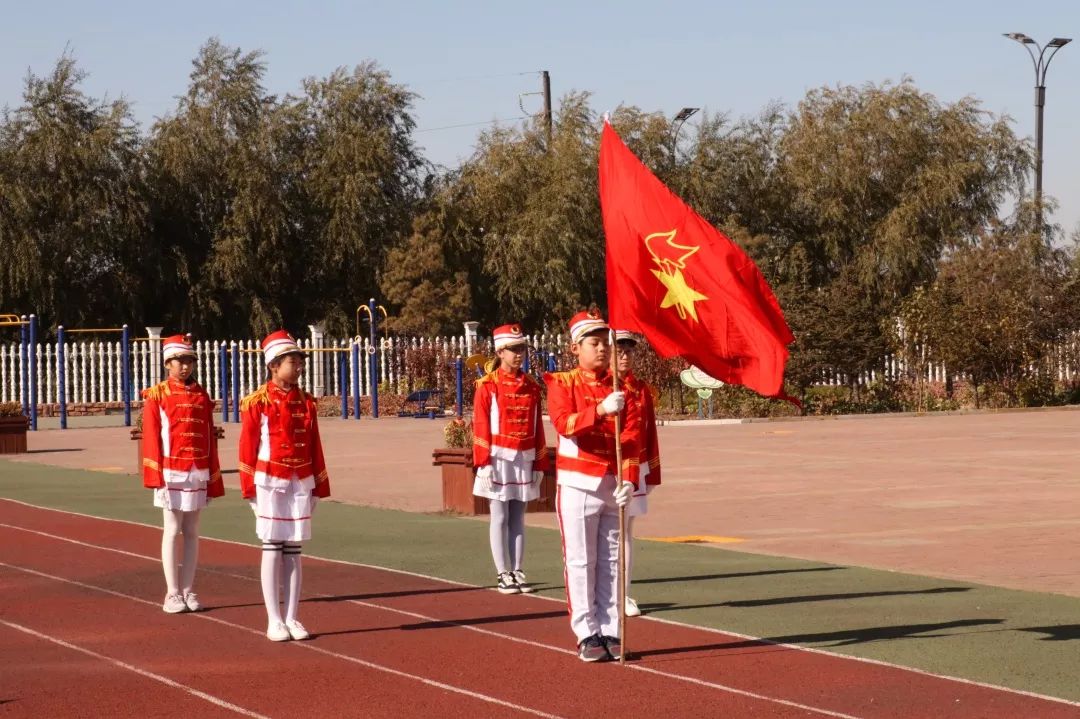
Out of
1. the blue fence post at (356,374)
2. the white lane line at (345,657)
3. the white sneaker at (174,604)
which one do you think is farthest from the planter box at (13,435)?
the white sneaker at (174,604)

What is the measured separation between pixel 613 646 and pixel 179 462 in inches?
131

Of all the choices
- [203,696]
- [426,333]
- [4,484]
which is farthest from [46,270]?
[203,696]

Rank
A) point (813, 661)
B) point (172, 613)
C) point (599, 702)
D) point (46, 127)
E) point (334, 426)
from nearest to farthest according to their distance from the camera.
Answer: point (599, 702) < point (813, 661) < point (172, 613) < point (334, 426) < point (46, 127)

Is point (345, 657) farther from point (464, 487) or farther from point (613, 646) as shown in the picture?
point (464, 487)

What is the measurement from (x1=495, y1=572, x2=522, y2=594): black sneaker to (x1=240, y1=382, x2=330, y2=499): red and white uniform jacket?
2042 millimetres

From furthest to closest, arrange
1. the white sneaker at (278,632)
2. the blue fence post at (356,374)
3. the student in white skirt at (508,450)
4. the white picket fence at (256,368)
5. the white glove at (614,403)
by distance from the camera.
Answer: the white picket fence at (256,368) → the blue fence post at (356,374) → the student in white skirt at (508,450) → the white sneaker at (278,632) → the white glove at (614,403)

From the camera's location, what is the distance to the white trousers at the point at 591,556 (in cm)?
869

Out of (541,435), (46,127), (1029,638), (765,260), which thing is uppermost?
(46,127)

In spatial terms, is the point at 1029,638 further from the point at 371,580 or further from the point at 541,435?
the point at 371,580

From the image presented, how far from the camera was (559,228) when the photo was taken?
4941 centimetres

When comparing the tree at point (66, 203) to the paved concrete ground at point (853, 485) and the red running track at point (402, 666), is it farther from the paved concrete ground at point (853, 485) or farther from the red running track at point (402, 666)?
the red running track at point (402, 666)

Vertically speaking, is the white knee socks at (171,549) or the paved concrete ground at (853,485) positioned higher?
the white knee socks at (171,549)

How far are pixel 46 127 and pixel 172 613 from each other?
39.8 meters

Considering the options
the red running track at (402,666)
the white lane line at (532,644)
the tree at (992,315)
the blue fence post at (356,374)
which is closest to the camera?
the white lane line at (532,644)
